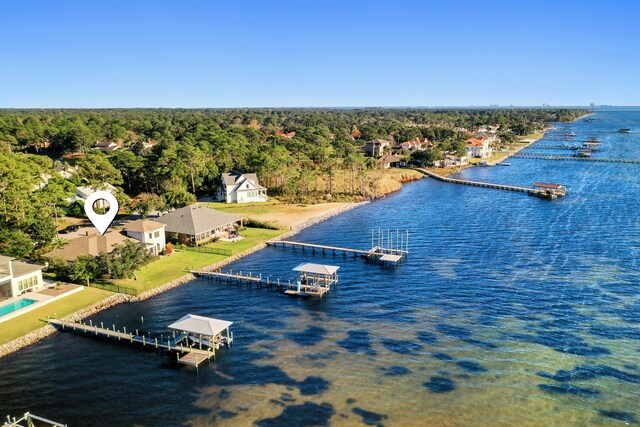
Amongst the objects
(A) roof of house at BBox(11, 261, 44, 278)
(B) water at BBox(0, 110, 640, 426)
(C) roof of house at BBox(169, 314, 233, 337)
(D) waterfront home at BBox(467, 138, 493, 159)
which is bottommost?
(B) water at BBox(0, 110, 640, 426)

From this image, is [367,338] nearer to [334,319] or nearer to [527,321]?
[334,319]

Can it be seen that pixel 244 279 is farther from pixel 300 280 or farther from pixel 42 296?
pixel 42 296

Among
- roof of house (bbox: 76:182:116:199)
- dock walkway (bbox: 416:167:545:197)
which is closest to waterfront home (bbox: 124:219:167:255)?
roof of house (bbox: 76:182:116:199)

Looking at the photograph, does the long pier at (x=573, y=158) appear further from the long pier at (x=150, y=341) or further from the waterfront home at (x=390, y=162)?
the long pier at (x=150, y=341)

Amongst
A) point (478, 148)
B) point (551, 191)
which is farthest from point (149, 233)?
point (478, 148)

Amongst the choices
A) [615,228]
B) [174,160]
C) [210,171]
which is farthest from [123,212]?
[615,228]

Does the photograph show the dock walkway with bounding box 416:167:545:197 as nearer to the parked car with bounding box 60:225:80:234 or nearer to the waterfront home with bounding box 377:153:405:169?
the waterfront home with bounding box 377:153:405:169
